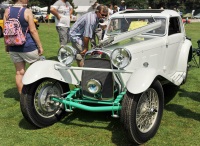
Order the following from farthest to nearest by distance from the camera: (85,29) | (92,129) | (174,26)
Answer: (174,26) < (85,29) < (92,129)

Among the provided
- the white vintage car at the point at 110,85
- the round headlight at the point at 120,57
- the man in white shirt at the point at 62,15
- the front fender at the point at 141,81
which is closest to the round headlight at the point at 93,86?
the white vintage car at the point at 110,85

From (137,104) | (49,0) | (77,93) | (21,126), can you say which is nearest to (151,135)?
(137,104)

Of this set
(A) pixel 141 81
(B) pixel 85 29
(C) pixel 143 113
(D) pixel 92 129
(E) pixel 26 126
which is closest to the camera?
(A) pixel 141 81

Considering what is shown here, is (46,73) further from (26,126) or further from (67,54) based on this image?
(26,126)

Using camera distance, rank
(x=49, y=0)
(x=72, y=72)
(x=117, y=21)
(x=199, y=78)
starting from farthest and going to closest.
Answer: (x=49, y=0)
(x=199, y=78)
(x=117, y=21)
(x=72, y=72)

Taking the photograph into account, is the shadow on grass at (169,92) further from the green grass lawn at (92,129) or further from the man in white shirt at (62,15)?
the man in white shirt at (62,15)

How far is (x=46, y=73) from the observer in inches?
161

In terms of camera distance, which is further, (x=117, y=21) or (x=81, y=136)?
(x=117, y=21)

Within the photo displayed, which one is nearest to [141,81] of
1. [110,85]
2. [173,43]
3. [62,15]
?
[110,85]

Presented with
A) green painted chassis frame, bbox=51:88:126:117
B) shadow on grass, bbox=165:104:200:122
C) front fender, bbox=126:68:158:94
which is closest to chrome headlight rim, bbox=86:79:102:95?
green painted chassis frame, bbox=51:88:126:117

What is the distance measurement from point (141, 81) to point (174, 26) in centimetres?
257

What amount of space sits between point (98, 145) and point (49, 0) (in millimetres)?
50611

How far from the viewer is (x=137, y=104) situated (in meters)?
3.53

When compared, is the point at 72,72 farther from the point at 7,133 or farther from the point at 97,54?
the point at 7,133
